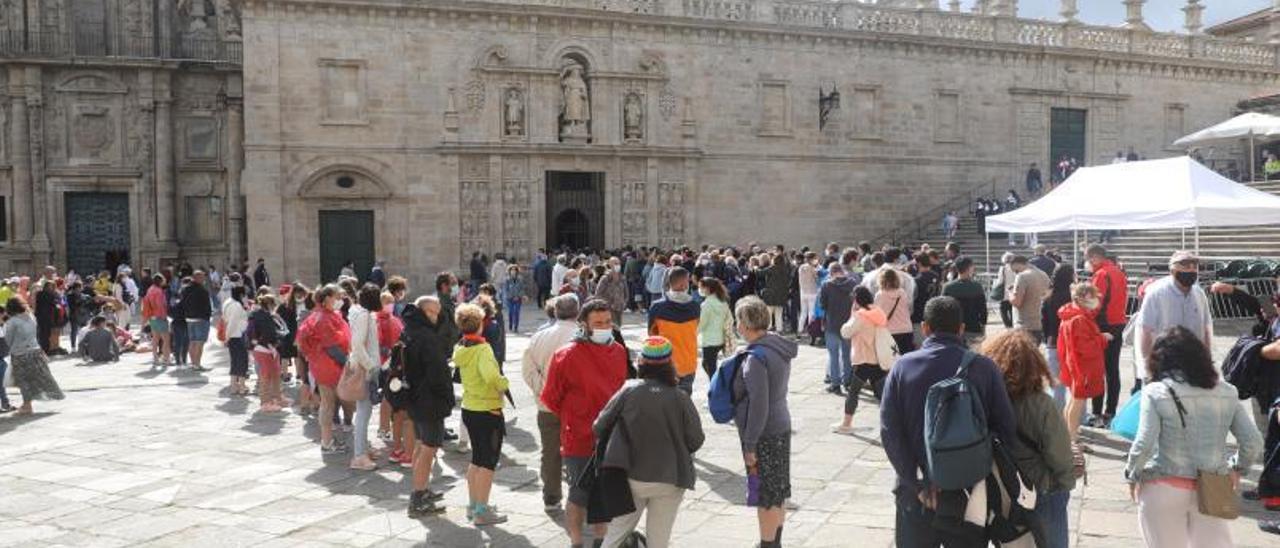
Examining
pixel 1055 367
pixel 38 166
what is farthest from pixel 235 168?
pixel 1055 367

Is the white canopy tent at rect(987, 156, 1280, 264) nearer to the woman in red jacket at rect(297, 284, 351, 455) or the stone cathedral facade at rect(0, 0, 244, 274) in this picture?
the woman in red jacket at rect(297, 284, 351, 455)

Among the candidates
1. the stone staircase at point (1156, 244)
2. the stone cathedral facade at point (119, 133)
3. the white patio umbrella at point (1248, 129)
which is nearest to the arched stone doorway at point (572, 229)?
the stone cathedral facade at point (119, 133)

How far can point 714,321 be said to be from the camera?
9.79m

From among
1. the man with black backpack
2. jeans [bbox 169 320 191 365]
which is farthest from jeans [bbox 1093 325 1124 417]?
jeans [bbox 169 320 191 365]

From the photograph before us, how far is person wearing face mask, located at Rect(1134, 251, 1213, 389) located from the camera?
25.2ft

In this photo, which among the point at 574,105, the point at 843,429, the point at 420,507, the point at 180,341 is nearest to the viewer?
the point at 420,507

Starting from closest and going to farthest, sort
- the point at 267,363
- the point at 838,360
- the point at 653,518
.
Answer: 1. the point at 653,518
2. the point at 267,363
3. the point at 838,360

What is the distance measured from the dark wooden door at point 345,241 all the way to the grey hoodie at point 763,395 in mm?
19817

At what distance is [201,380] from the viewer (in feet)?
45.6

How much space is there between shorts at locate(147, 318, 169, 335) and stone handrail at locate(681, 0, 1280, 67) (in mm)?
15889

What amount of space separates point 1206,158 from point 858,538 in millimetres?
32540

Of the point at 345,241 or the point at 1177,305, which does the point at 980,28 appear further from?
the point at 1177,305

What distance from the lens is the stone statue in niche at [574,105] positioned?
989 inches

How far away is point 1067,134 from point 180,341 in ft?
87.3
